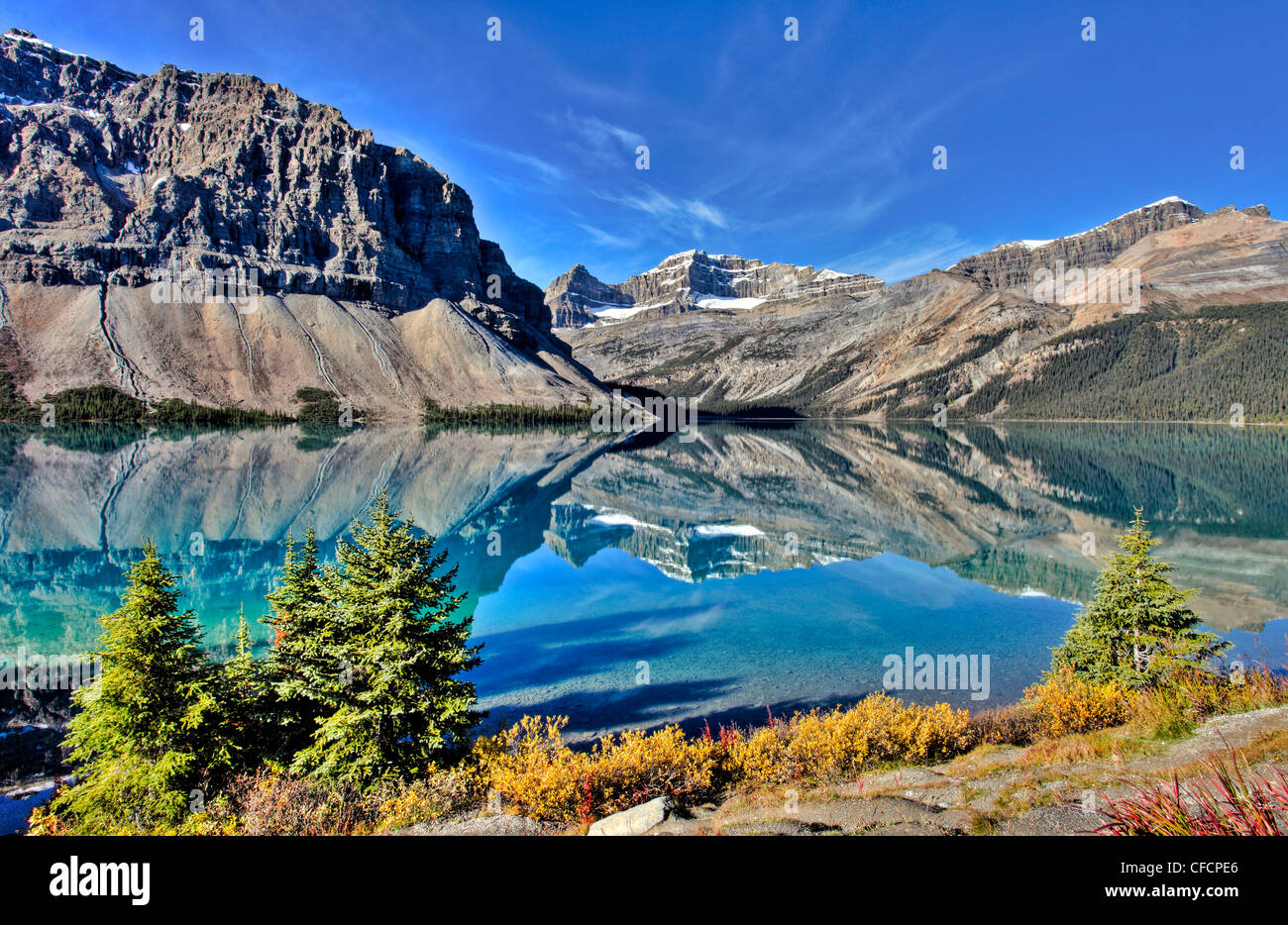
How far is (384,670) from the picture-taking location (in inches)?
387

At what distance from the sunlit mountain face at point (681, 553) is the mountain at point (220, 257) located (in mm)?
69467

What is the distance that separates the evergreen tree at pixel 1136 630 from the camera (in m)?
12.7

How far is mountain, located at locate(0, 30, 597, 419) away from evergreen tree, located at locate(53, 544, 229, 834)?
13606cm

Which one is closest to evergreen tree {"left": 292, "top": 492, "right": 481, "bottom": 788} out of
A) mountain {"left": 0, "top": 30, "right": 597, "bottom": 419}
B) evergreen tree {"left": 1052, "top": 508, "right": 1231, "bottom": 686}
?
evergreen tree {"left": 1052, "top": 508, "right": 1231, "bottom": 686}

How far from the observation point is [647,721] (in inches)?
611

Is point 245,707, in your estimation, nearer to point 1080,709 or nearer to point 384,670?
point 384,670

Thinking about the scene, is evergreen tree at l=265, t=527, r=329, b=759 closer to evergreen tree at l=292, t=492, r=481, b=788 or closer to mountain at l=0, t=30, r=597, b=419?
evergreen tree at l=292, t=492, r=481, b=788

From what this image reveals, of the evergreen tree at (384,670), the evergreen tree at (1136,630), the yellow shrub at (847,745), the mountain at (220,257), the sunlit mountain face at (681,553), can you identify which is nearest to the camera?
the evergreen tree at (384,670)

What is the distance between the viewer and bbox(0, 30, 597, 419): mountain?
5032 inches

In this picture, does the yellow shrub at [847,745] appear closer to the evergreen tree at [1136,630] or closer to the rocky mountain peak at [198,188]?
the evergreen tree at [1136,630]

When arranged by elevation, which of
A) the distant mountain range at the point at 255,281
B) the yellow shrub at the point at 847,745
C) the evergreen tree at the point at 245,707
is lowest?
the yellow shrub at the point at 847,745

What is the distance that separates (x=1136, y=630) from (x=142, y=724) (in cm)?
1877

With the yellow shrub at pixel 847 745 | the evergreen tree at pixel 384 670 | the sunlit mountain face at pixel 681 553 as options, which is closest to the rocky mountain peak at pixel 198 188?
the sunlit mountain face at pixel 681 553
